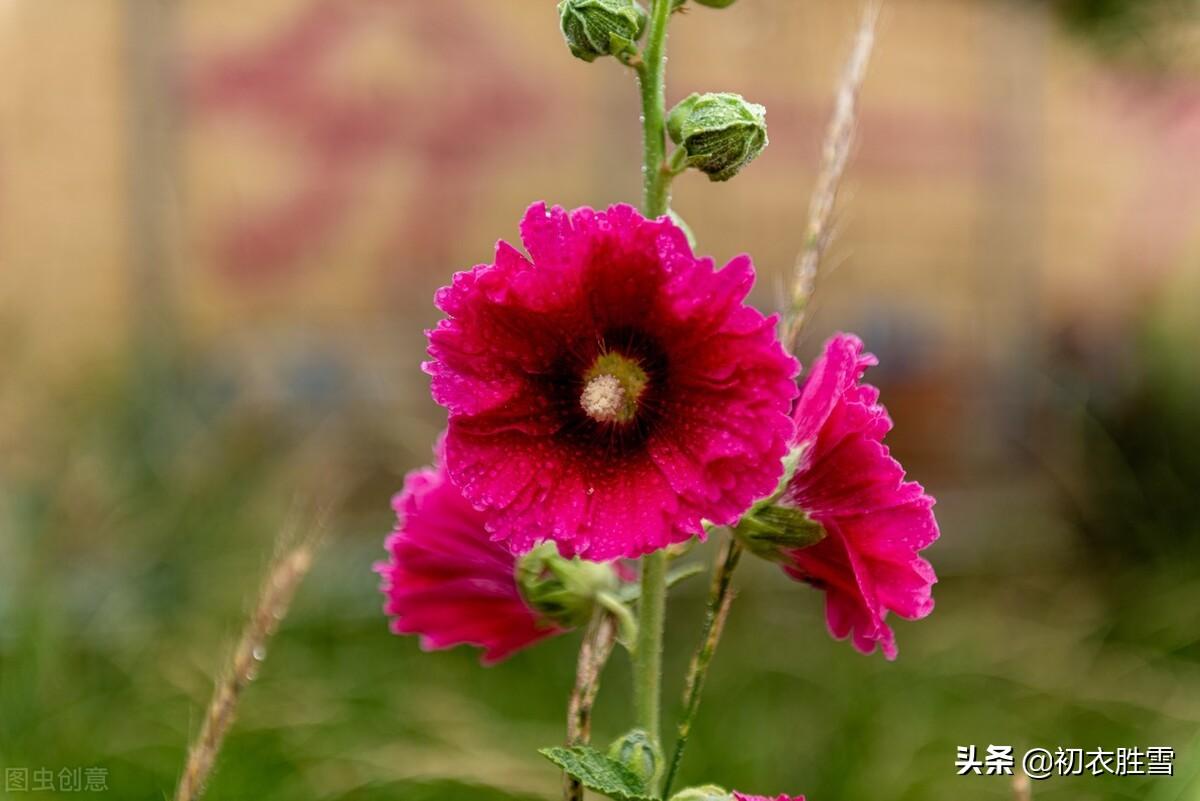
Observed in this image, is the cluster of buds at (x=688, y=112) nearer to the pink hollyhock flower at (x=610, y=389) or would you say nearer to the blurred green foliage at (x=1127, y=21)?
the pink hollyhock flower at (x=610, y=389)

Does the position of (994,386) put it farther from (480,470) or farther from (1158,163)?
(480,470)

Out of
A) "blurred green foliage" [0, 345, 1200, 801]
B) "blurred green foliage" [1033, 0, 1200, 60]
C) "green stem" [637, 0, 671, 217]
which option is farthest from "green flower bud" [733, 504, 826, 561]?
"blurred green foliage" [1033, 0, 1200, 60]

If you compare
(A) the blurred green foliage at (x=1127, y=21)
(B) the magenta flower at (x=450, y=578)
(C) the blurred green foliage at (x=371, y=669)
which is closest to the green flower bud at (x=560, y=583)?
(B) the magenta flower at (x=450, y=578)

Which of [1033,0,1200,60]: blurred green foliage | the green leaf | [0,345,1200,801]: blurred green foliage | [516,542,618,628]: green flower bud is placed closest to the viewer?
Result: the green leaf

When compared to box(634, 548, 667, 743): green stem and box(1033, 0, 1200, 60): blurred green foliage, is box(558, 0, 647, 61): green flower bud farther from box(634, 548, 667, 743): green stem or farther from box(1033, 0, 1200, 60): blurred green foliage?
box(1033, 0, 1200, 60): blurred green foliage

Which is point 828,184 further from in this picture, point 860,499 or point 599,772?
point 599,772

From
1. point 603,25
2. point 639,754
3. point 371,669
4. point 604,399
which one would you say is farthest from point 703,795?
point 371,669
